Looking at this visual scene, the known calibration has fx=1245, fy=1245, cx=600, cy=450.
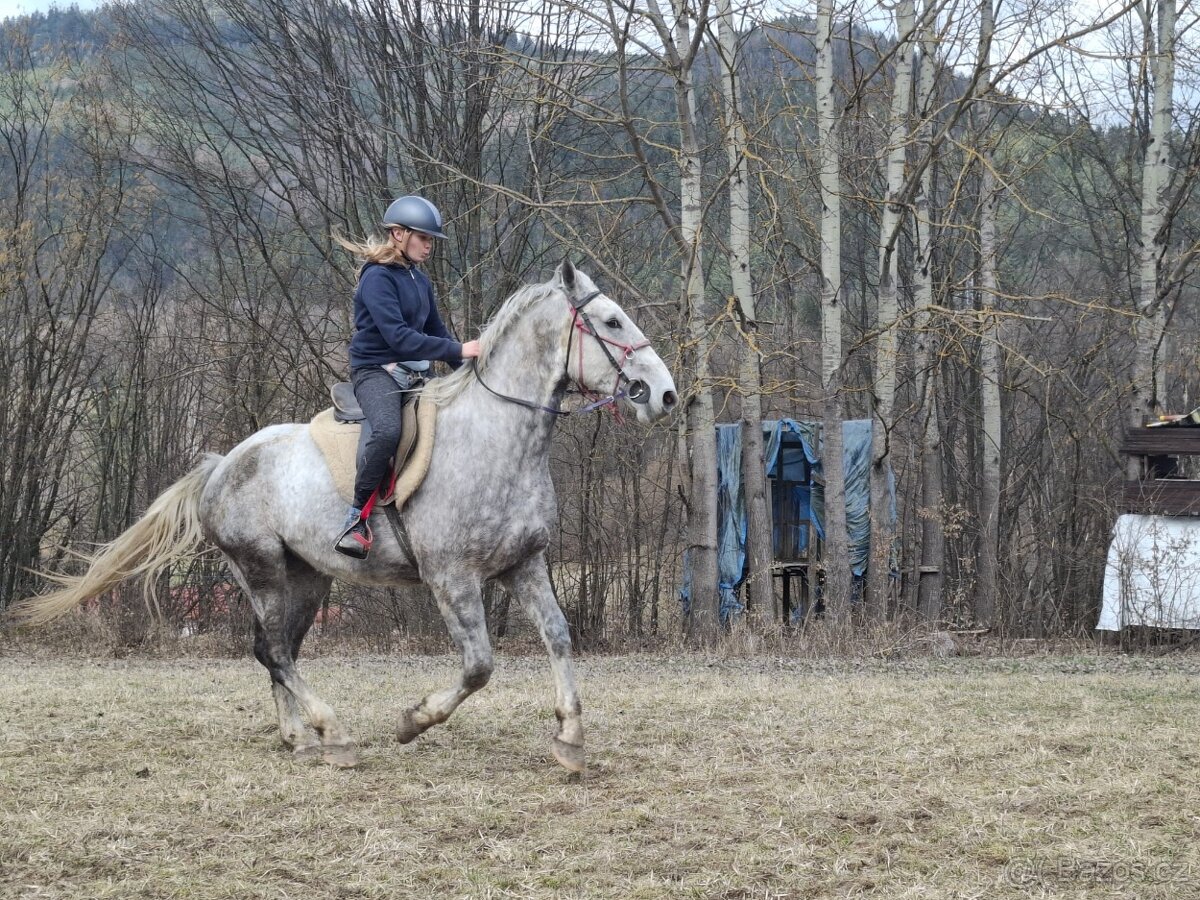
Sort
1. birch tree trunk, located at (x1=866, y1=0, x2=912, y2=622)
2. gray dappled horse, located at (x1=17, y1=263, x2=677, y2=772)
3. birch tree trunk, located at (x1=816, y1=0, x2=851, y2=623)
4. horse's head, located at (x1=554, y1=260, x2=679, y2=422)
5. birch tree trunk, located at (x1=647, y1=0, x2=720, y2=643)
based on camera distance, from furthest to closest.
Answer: birch tree trunk, located at (x1=866, y1=0, x2=912, y2=622), birch tree trunk, located at (x1=816, y1=0, x2=851, y2=623), birch tree trunk, located at (x1=647, y1=0, x2=720, y2=643), gray dappled horse, located at (x1=17, y1=263, x2=677, y2=772), horse's head, located at (x1=554, y1=260, x2=679, y2=422)

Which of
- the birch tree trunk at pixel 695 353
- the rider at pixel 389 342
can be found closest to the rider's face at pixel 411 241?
the rider at pixel 389 342

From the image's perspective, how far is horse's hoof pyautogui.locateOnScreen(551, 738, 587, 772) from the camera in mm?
5863

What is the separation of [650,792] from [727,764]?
70cm

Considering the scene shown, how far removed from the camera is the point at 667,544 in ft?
53.8

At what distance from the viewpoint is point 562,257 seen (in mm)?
17422

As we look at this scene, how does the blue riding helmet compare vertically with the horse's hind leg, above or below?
above

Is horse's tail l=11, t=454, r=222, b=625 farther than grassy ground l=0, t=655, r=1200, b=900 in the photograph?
Yes

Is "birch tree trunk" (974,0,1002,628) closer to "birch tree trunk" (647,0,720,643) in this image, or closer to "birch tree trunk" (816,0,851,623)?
"birch tree trunk" (816,0,851,623)

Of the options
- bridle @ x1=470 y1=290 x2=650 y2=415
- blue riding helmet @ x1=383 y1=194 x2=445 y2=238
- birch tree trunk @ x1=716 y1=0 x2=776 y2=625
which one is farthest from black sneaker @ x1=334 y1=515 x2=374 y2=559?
birch tree trunk @ x1=716 y1=0 x2=776 y2=625

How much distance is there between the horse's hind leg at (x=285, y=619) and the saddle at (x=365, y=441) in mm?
710

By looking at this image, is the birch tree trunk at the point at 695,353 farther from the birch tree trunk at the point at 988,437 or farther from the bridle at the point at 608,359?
the bridle at the point at 608,359

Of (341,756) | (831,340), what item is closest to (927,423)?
(831,340)

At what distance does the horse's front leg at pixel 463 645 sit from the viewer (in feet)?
19.9

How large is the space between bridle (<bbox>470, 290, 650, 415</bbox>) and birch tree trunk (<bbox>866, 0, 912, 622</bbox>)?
25.1ft
